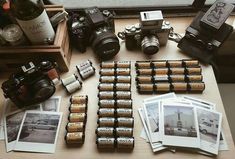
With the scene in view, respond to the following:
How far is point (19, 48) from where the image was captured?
92 cm

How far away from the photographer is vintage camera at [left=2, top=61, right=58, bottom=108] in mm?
882

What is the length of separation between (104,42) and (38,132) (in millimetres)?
413

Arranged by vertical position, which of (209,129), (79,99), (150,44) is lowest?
Result: (209,129)

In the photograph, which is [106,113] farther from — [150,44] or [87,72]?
[150,44]

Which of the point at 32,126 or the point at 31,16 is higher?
the point at 31,16

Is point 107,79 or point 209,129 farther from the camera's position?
point 107,79

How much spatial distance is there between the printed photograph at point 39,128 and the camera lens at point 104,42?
0.30 metres

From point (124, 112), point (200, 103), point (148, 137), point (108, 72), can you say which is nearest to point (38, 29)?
point (108, 72)

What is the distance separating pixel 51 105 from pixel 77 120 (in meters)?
0.14

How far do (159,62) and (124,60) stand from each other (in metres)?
0.15

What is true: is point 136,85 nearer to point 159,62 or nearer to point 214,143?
point 159,62

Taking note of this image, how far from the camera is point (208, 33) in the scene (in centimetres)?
100

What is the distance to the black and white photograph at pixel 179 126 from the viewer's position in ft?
2.80

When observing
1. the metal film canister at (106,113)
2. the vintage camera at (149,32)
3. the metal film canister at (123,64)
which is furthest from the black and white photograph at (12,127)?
the vintage camera at (149,32)
